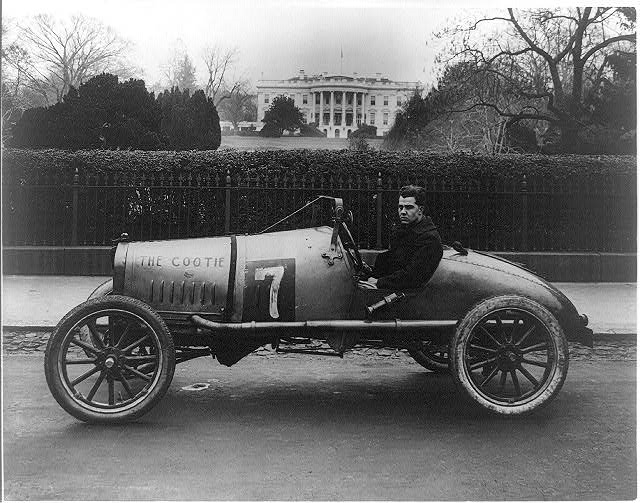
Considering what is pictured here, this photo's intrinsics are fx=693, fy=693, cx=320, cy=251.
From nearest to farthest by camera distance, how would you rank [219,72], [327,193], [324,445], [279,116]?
[324,445] < [219,72] < [327,193] < [279,116]

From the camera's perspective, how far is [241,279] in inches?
174

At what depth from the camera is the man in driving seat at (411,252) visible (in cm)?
458

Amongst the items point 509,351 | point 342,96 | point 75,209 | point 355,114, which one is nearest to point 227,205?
point 75,209

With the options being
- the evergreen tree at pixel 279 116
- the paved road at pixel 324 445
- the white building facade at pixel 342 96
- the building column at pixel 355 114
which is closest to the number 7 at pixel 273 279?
the paved road at pixel 324 445

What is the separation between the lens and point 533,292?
4.72 meters

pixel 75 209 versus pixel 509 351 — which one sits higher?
pixel 75 209

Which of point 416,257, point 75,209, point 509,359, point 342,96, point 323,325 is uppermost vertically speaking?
point 342,96

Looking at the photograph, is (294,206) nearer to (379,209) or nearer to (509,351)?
(379,209)

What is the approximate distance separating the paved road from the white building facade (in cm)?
371

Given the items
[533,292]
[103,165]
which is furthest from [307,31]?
[103,165]

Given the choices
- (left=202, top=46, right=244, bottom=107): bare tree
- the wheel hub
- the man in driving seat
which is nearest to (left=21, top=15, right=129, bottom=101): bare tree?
(left=202, top=46, right=244, bottom=107): bare tree

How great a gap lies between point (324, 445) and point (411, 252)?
145 cm

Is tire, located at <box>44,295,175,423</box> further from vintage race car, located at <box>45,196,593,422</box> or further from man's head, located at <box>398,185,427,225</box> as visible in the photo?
man's head, located at <box>398,185,427,225</box>

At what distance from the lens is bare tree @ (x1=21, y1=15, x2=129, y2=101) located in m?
6.18
